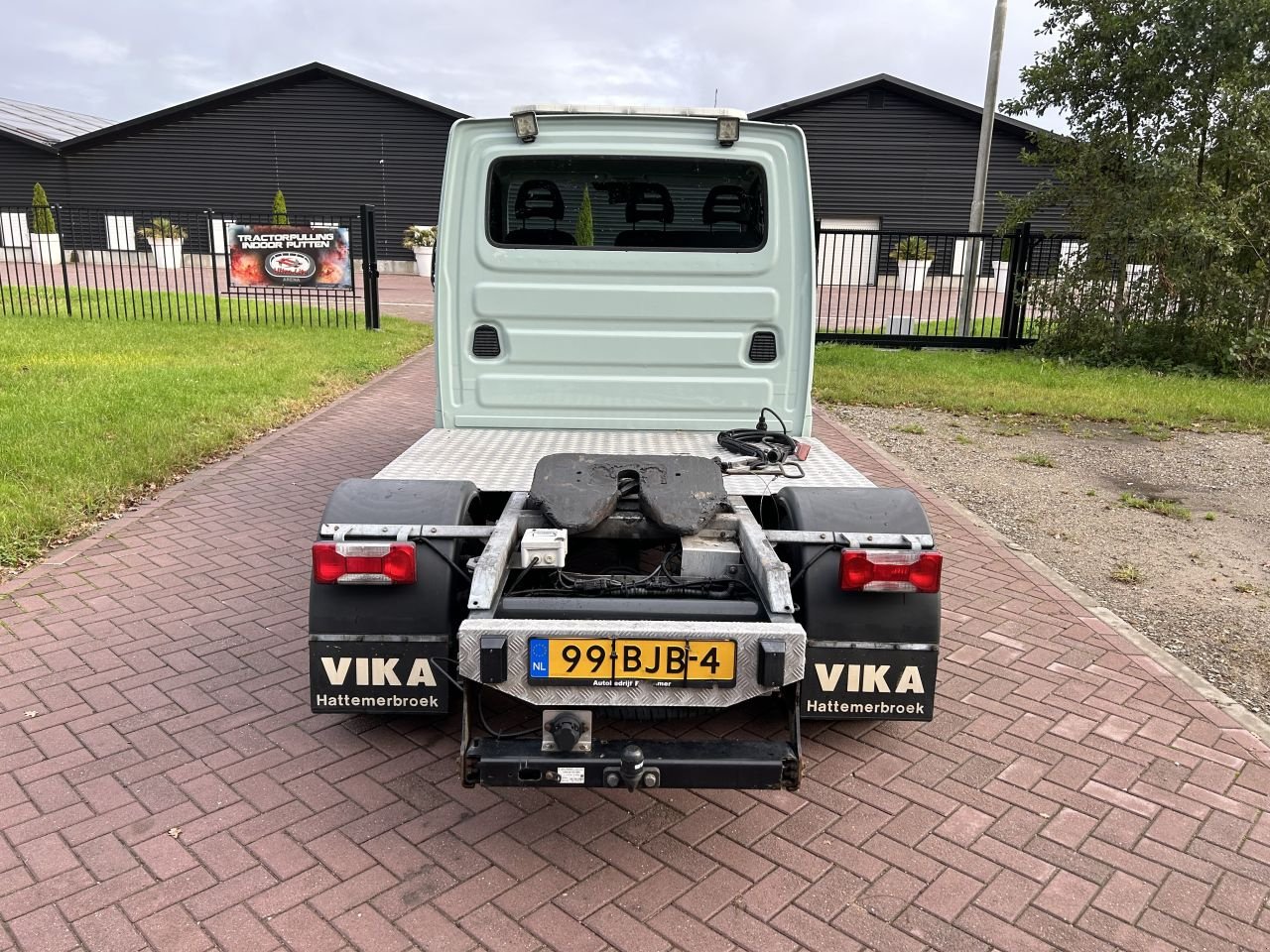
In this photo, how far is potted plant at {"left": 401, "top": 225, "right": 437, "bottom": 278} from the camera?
32844 mm

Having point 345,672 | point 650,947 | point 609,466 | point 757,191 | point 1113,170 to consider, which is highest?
point 1113,170

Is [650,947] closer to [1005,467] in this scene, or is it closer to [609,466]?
[609,466]

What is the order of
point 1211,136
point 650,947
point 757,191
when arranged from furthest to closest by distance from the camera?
point 1211,136 → point 757,191 → point 650,947

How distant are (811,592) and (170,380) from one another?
8.88m

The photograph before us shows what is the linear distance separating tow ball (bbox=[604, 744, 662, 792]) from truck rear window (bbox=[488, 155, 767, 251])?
9.46 ft

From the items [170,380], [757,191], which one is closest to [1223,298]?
[757,191]

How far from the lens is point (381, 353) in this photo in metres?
13.5

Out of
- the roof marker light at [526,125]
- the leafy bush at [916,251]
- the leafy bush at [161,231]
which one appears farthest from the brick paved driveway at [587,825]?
the leafy bush at [161,231]

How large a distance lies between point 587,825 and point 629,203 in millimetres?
3043

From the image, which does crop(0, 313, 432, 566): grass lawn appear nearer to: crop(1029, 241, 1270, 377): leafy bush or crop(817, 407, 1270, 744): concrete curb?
crop(817, 407, 1270, 744): concrete curb

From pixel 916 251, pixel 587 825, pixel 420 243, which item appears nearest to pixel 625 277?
pixel 587 825

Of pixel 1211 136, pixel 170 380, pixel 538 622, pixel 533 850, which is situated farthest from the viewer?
pixel 1211 136

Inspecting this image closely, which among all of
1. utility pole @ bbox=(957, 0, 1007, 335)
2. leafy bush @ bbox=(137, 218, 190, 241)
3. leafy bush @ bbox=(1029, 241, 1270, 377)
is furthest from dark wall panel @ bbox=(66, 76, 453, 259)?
leafy bush @ bbox=(1029, 241, 1270, 377)

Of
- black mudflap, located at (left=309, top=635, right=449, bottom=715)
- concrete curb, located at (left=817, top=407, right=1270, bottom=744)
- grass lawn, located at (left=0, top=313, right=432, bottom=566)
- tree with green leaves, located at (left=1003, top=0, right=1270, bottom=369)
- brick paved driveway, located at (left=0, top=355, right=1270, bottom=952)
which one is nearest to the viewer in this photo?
brick paved driveway, located at (left=0, top=355, right=1270, bottom=952)
